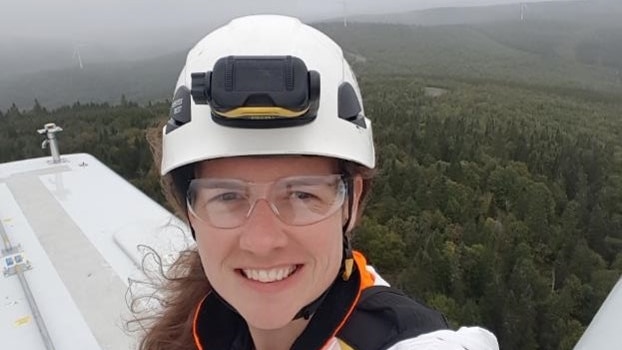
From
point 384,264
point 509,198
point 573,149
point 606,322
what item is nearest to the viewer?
point 606,322

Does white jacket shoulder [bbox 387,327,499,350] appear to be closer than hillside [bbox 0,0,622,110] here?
Yes

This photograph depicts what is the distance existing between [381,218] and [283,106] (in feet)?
93.9

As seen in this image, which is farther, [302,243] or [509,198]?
[509,198]

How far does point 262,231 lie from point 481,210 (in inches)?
1266

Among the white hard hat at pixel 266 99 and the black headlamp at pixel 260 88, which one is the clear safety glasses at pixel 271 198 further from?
the black headlamp at pixel 260 88

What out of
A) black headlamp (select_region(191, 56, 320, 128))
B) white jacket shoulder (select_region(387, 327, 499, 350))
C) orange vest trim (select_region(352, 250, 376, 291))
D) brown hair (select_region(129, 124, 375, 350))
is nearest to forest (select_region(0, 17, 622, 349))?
brown hair (select_region(129, 124, 375, 350))

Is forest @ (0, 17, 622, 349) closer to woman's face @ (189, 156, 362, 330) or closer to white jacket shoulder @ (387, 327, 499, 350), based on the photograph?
woman's face @ (189, 156, 362, 330)

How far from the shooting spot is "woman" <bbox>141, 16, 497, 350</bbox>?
1.54m

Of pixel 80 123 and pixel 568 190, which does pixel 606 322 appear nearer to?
pixel 568 190

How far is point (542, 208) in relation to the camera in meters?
29.3

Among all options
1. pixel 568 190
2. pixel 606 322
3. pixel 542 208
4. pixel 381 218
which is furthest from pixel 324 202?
pixel 568 190

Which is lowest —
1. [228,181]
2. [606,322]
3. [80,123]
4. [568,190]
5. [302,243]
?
[568,190]

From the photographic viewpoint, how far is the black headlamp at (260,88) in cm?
152

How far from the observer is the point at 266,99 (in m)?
1.53
